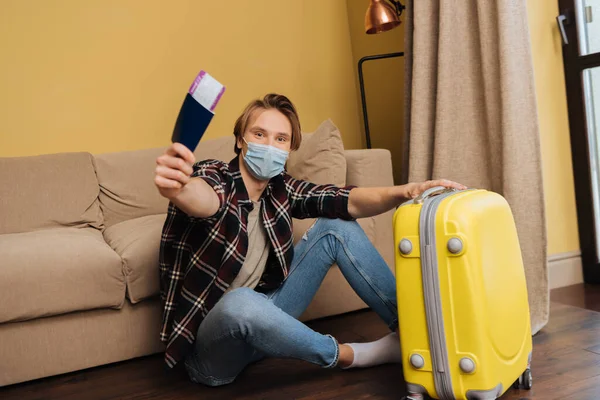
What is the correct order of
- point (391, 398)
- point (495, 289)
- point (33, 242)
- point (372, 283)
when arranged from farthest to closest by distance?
point (33, 242)
point (372, 283)
point (391, 398)
point (495, 289)

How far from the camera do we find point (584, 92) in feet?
8.08

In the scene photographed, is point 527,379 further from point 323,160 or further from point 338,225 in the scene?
point 323,160

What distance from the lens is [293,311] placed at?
5.66ft

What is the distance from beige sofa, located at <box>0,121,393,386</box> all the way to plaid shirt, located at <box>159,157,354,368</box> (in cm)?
36

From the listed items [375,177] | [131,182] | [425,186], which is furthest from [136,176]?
[425,186]

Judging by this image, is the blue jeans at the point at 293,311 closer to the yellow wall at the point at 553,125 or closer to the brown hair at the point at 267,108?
the brown hair at the point at 267,108

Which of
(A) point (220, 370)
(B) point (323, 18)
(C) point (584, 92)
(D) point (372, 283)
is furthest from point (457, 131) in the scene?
(B) point (323, 18)

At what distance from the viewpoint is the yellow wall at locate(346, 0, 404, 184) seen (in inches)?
125

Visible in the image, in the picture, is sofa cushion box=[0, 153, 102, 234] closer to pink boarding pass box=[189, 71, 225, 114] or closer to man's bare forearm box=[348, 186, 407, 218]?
man's bare forearm box=[348, 186, 407, 218]

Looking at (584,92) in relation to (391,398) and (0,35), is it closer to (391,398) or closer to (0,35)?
(391,398)

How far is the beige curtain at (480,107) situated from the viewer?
200 cm

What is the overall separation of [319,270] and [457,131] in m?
0.82

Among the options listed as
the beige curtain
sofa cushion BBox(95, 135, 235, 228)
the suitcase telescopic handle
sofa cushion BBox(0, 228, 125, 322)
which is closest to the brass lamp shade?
the beige curtain

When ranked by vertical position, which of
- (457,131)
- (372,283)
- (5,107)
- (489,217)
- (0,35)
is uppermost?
(0,35)
